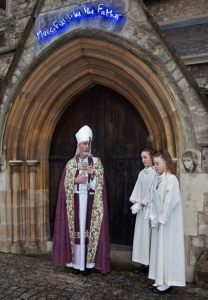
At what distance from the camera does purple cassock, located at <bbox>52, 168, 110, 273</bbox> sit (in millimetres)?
4133

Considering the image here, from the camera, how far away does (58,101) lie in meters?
5.26

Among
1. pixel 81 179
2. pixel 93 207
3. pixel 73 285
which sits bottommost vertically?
pixel 73 285

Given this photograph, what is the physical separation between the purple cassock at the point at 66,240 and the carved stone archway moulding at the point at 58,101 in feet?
3.68

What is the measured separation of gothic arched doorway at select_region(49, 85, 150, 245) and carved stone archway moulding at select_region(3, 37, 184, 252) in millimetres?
240

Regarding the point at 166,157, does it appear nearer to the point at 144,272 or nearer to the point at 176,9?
the point at 144,272

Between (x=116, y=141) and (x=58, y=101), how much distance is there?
1.19 metres

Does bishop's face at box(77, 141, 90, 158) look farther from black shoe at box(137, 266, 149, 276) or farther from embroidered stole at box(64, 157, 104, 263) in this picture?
black shoe at box(137, 266, 149, 276)

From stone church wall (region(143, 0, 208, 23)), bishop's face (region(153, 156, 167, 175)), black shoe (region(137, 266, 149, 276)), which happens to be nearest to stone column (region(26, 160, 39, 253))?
black shoe (region(137, 266, 149, 276))

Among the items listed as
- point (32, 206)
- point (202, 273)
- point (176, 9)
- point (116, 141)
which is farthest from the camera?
point (176, 9)

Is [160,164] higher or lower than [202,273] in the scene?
higher

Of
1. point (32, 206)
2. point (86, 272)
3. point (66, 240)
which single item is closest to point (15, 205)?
point (32, 206)

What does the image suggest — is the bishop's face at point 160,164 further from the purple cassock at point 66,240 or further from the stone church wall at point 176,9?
the stone church wall at point 176,9

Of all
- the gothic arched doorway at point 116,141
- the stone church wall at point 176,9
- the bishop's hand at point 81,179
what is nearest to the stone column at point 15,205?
the gothic arched doorway at point 116,141

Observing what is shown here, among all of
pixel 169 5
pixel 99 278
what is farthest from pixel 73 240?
pixel 169 5
